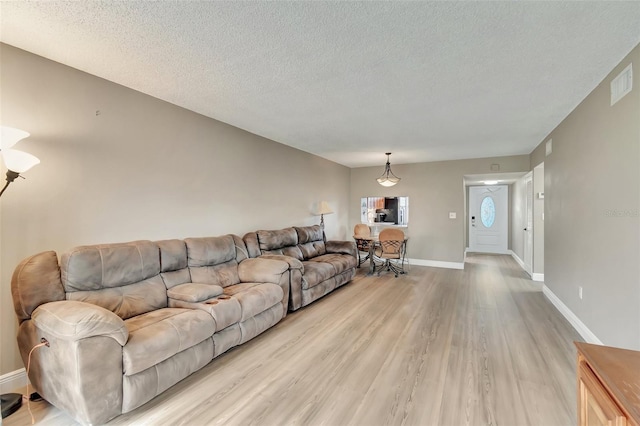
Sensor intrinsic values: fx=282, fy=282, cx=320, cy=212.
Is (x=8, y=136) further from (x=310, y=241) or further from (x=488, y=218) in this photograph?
(x=488, y=218)

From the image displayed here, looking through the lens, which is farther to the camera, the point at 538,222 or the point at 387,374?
the point at 538,222

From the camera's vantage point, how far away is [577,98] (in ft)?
9.90

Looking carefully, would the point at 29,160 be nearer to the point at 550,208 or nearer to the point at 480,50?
the point at 480,50

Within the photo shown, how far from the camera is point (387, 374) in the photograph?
233 cm

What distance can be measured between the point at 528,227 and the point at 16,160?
775 centimetres

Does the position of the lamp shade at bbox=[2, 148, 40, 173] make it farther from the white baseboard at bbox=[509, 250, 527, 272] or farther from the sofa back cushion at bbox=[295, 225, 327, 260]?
the white baseboard at bbox=[509, 250, 527, 272]

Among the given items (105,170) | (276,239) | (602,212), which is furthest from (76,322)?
(602,212)

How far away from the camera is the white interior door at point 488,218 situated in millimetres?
8805

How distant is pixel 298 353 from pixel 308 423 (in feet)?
2.89

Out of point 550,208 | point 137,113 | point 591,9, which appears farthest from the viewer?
point 550,208

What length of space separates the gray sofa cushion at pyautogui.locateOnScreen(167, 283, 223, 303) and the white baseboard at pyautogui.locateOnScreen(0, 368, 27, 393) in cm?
111

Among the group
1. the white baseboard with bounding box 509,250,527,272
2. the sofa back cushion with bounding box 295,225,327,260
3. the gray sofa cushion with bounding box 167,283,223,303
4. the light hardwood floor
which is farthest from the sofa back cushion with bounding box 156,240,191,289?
the white baseboard with bounding box 509,250,527,272

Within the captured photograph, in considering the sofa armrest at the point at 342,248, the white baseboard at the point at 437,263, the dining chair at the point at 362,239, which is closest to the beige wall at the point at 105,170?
the sofa armrest at the point at 342,248

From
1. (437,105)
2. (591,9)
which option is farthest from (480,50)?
(437,105)
